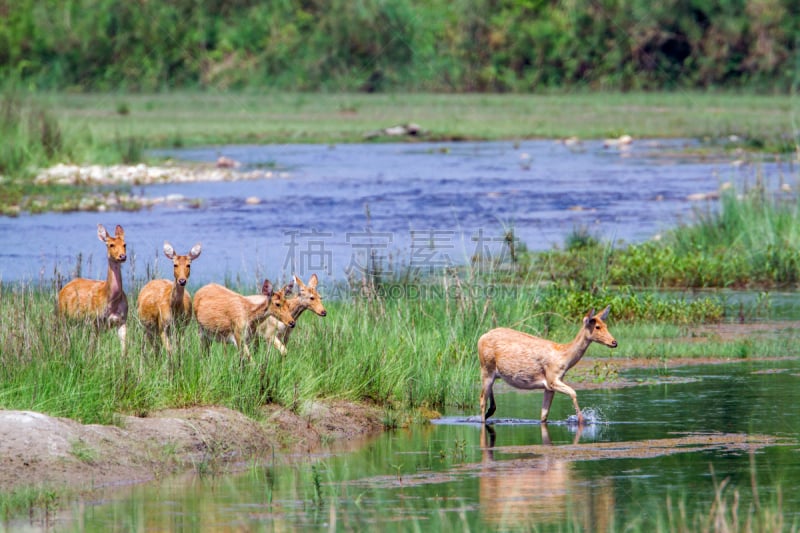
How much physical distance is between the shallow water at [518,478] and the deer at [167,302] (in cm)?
241

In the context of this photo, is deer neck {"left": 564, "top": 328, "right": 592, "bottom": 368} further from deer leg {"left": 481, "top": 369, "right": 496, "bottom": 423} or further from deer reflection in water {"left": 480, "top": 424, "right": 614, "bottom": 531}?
deer reflection in water {"left": 480, "top": 424, "right": 614, "bottom": 531}

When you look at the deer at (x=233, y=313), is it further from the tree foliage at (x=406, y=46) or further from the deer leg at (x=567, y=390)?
the tree foliage at (x=406, y=46)

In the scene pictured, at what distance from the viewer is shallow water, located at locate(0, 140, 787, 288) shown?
21.7 m

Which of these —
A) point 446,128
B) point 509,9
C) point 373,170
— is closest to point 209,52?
point 509,9

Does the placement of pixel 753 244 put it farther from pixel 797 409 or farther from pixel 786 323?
pixel 797 409

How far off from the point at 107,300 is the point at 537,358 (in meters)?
3.92

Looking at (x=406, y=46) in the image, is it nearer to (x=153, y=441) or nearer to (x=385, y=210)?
(x=385, y=210)

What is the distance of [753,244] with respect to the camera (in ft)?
68.3

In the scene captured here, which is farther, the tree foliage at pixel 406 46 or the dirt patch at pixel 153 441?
the tree foliage at pixel 406 46

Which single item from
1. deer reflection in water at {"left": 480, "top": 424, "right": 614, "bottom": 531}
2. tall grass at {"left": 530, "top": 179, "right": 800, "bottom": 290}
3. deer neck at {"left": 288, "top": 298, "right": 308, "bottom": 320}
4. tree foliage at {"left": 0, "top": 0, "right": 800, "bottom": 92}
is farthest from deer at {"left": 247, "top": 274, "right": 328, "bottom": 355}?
tree foliage at {"left": 0, "top": 0, "right": 800, "bottom": 92}

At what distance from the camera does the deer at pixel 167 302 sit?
13.0 metres

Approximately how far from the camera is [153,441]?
10.8 metres

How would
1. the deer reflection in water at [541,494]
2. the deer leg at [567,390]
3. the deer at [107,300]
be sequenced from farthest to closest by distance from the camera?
the deer at [107,300] → the deer leg at [567,390] → the deer reflection in water at [541,494]

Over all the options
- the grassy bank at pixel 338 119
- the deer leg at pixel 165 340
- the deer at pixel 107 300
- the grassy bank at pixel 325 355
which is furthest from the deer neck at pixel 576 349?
the grassy bank at pixel 338 119
